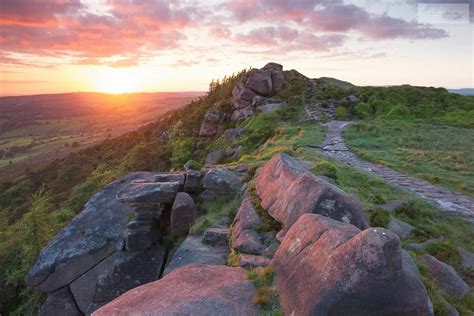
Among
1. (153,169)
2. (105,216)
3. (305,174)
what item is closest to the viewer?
(305,174)

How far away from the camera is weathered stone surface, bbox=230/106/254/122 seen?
117 ft

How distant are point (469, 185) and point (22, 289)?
25.2m

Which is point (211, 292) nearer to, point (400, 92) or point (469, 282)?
point (469, 282)

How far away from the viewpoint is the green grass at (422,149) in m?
16.9

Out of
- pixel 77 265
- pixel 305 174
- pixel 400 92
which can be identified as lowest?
pixel 77 265

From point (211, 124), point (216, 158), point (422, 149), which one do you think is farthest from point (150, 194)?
point (211, 124)

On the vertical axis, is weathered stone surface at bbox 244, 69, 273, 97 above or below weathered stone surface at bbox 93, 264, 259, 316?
above

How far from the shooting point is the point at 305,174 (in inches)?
392

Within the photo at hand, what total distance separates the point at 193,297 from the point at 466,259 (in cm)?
751

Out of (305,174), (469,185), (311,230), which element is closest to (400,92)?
(469,185)

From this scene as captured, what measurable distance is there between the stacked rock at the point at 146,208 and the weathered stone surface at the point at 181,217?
85cm

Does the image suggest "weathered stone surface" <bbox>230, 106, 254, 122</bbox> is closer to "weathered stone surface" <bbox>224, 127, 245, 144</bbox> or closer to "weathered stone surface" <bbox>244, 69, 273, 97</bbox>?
"weathered stone surface" <bbox>244, 69, 273, 97</bbox>

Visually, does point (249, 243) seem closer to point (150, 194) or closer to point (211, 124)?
point (150, 194)

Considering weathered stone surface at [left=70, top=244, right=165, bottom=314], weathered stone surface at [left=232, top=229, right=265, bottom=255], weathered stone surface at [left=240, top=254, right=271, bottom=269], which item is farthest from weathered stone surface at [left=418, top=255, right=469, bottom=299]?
weathered stone surface at [left=70, top=244, right=165, bottom=314]
